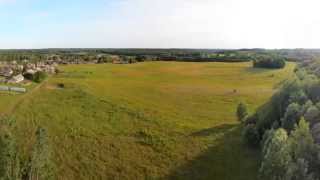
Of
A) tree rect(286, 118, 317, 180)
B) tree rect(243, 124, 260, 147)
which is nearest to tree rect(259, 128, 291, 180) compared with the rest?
tree rect(286, 118, 317, 180)

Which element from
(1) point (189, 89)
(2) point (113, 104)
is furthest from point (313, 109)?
(1) point (189, 89)

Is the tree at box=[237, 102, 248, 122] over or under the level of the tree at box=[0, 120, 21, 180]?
over

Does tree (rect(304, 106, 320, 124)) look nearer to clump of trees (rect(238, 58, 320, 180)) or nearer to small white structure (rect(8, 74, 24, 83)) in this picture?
clump of trees (rect(238, 58, 320, 180))

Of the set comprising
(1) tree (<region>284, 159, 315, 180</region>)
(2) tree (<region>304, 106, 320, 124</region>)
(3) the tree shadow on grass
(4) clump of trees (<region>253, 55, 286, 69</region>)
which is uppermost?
(4) clump of trees (<region>253, 55, 286, 69</region>)

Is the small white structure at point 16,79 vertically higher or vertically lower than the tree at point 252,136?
higher

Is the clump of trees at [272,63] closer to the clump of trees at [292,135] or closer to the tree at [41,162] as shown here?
the clump of trees at [292,135]

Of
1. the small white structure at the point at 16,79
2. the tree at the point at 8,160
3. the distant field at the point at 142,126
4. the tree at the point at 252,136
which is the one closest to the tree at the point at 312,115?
the distant field at the point at 142,126
